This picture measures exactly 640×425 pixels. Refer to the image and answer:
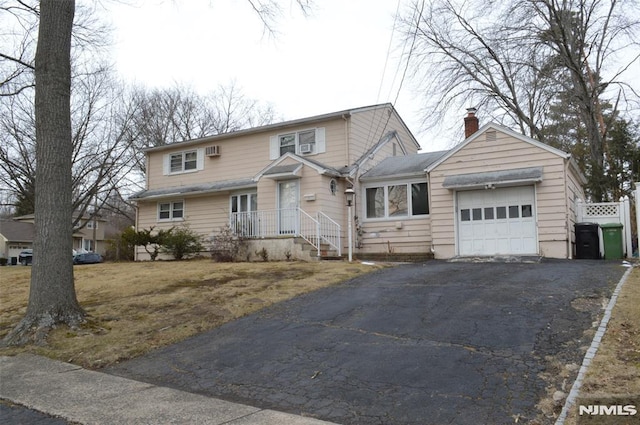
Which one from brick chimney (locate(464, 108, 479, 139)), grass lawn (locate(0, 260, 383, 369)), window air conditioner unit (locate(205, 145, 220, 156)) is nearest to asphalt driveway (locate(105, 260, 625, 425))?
grass lawn (locate(0, 260, 383, 369))

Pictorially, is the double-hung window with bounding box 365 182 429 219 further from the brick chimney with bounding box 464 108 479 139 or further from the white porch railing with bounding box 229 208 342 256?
the brick chimney with bounding box 464 108 479 139

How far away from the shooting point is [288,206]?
57.4 ft

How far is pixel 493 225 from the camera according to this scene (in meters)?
14.7

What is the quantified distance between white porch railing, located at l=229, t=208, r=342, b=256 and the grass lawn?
279 cm

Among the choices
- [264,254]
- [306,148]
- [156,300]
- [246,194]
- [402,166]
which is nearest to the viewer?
[156,300]

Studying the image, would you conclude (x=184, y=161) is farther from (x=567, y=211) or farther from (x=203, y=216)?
(x=567, y=211)

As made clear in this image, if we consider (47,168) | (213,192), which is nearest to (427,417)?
(47,168)

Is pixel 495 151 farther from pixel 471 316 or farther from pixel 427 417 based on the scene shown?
pixel 427 417

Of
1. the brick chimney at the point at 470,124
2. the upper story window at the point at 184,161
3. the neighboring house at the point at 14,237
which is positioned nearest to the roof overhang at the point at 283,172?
the upper story window at the point at 184,161

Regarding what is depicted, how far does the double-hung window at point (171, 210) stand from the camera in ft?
72.0

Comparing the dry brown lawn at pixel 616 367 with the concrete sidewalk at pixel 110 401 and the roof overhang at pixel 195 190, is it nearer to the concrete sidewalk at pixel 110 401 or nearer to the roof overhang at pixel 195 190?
the concrete sidewalk at pixel 110 401

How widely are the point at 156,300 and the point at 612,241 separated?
495 inches

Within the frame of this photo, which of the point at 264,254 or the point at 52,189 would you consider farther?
the point at 264,254

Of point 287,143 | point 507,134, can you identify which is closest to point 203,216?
point 287,143
